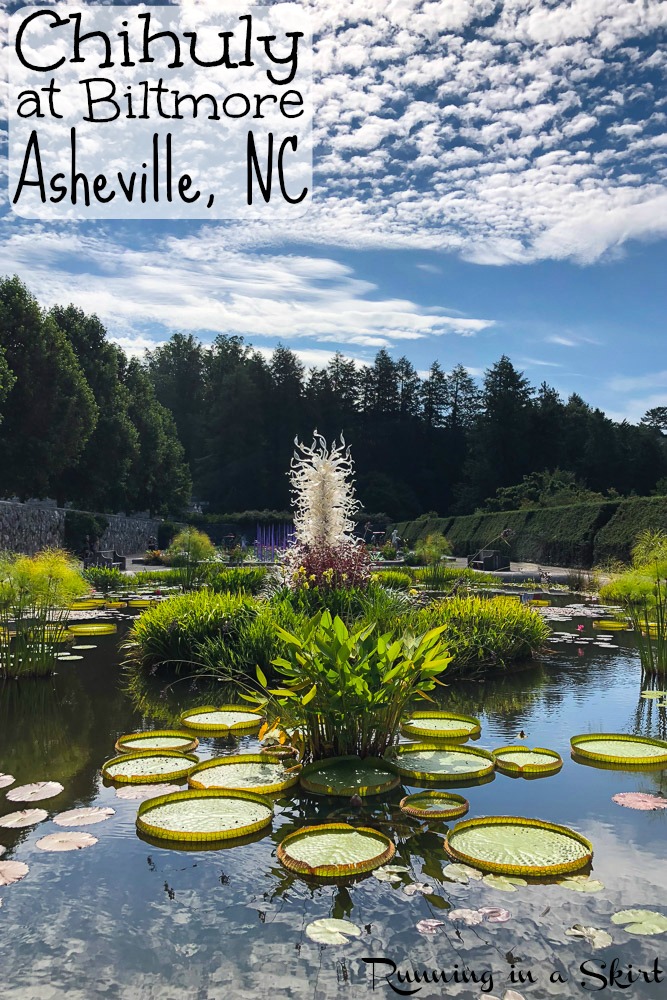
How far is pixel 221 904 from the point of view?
2.67m

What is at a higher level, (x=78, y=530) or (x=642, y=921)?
(x=78, y=530)

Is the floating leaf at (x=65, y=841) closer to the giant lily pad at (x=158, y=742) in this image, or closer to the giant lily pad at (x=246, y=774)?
the giant lily pad at (x=246, y=774)

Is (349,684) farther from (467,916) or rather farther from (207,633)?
(207,633)

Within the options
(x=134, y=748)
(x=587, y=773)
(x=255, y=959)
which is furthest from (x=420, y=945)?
(x=134, y=748)

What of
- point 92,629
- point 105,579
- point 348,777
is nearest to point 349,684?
point 348,777

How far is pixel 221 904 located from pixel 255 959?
38 centimetres

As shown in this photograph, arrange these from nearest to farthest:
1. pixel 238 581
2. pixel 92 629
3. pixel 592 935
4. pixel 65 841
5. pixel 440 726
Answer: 1. pixel 592 935
2. pixel 65 841
3. pixel 440 726
4. pixel 92 629
5. pixel 238 581

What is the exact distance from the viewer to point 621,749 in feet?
14.7

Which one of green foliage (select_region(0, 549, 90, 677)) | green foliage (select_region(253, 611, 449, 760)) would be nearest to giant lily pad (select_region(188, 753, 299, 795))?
green foliage (select_region(253, 611, 449, 760))

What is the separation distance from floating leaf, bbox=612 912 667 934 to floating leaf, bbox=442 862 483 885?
0.50 m

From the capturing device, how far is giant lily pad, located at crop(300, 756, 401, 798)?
370cm

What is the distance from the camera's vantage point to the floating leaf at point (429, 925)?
2.45 meters

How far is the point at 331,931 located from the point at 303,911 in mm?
191

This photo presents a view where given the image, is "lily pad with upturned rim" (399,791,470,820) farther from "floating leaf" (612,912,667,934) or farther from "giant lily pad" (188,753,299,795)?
"floating leaf" (612,912,667,934)
